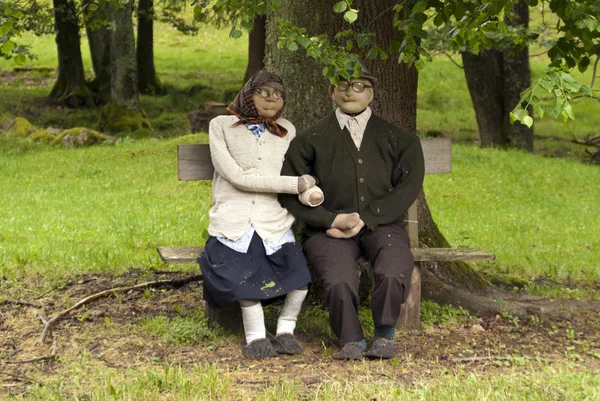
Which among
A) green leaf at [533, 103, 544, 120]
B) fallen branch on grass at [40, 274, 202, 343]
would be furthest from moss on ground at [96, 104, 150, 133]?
green leaf at [533, 103, 544, 120]

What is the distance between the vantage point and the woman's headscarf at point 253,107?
5.08m

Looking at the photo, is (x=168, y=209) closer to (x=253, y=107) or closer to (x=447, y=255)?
(x=253, y=107)

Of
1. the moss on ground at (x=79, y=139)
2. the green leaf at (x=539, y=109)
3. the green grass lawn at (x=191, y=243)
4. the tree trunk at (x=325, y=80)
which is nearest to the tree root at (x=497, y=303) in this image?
the tree trunk at (x=325, y=80)

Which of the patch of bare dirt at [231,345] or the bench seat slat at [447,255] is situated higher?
the bench seat slat at [447,255]

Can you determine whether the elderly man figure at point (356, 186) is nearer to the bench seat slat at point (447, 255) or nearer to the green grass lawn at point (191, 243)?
the bench seat slat at point (447, 255)

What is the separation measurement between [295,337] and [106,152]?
10.4 m

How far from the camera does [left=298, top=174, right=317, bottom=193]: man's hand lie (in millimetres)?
4926

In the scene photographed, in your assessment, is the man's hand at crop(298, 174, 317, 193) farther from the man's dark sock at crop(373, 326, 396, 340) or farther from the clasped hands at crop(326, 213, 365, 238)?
the man's dark sock at crop(373, 326, 396, 340)

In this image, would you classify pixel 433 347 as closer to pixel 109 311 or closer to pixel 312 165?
pixel 312 165

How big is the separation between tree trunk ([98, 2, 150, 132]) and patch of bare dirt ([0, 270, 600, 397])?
1318cm

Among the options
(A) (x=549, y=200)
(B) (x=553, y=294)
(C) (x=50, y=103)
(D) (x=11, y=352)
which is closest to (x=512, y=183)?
(A) (x=549, y=200)

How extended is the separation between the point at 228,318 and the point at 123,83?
14.5 m

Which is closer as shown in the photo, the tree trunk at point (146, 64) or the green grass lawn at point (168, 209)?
the green grass lawn at point (168, 209)

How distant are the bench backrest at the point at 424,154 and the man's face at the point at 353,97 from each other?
24.8 inches
